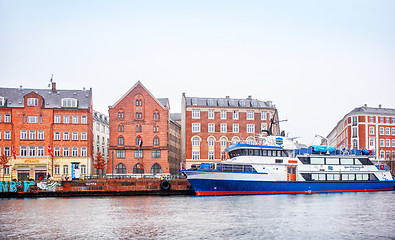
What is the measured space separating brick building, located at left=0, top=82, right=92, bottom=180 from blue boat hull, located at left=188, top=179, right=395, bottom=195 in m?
32.3

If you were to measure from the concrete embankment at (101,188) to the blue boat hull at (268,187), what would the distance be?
7.76 meters

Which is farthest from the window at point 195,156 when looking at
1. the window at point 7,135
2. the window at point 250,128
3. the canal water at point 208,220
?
the canal water at point 208,220

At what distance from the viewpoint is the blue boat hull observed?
66.6 metres

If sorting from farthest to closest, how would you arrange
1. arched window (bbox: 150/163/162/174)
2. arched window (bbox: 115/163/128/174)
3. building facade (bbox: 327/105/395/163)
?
building facade (bbox: 327/105/395/163) < arched window (bbox: 150/163/162/174) < arched window (bbox: 115/163/128/174)

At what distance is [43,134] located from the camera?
90.9 metres

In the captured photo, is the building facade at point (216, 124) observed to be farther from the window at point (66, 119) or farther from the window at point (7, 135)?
the window at point (7, 135)

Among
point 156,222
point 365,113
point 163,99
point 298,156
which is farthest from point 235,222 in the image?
point 365,113

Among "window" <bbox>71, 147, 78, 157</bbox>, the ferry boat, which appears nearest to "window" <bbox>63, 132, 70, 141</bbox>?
"window" <bbox>71, 147, 78, 157</bbox>

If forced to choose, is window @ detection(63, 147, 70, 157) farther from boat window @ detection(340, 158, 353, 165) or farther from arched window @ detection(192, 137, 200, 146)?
boat window @ detection(340, 158, 353, 165)

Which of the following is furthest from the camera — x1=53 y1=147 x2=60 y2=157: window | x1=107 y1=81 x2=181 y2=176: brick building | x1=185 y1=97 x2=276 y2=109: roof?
x1=185 y1=97 x2=276 y2=109: roof

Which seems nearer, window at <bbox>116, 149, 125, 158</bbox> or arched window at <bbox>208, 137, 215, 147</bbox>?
window at <bbox>116, 149, 125, 158</bbox>

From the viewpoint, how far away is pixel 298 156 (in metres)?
70.3

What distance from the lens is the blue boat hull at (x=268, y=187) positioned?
66.6 m

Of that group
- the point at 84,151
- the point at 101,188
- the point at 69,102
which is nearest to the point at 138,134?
the point at 84,151
